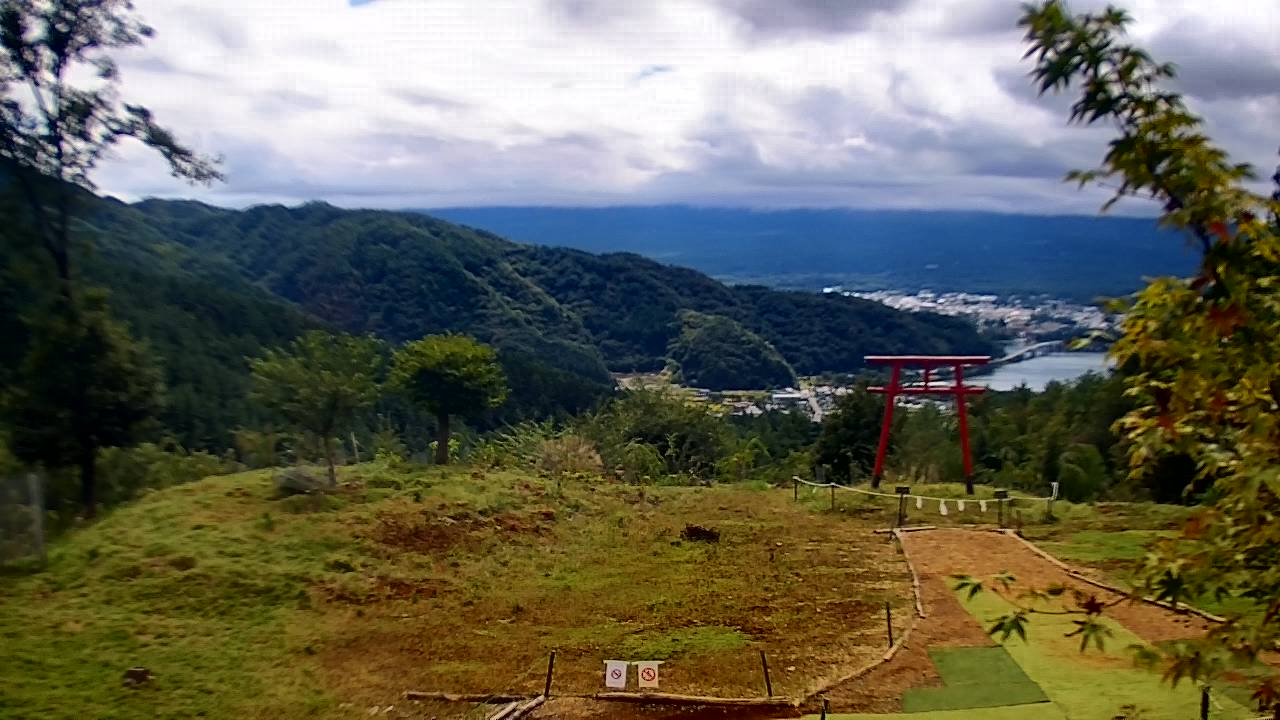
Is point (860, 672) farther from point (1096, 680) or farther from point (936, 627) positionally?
point (1096, 680)

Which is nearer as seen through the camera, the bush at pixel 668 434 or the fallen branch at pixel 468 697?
the fallen branch at pixel 468 697

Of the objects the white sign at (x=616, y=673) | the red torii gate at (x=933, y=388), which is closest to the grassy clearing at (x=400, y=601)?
the white sign at (x=616, y=673)

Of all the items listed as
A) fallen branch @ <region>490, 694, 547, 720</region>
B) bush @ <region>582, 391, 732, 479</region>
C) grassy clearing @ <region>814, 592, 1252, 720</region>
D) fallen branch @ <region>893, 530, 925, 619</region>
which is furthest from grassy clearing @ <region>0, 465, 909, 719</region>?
bush @ <region>582, 391, 732, 479</region>

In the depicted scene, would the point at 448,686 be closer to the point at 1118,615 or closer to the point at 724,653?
the point at 724,653

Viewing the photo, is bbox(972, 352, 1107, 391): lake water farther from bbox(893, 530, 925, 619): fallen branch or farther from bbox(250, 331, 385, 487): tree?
bbox(250, 331, 385, 487): tree

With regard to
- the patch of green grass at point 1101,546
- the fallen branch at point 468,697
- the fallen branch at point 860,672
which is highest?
the patch of green grass at point 1101,546

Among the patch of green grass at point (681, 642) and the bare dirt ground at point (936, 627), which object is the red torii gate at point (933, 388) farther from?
the patch of green grass at point (681, 642)

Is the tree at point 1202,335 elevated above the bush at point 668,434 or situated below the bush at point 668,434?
above
